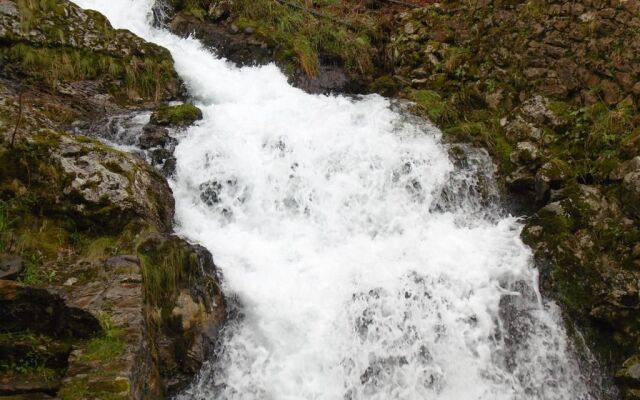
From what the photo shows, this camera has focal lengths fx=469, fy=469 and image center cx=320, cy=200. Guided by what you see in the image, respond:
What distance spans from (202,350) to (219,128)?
151 inches

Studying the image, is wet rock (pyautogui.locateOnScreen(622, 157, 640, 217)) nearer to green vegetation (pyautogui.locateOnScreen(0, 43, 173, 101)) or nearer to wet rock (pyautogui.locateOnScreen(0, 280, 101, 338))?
wet rock (pyautogui.locateOnScreen(0, 280, 101, 338))

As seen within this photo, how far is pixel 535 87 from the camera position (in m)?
7.86

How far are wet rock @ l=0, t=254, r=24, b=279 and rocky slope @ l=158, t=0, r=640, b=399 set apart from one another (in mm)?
5838

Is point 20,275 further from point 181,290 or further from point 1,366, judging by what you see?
point 181,290

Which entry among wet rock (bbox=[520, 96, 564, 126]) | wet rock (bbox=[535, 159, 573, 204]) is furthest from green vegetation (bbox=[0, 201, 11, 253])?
wet rock (bbox=[520, 96, 564, 126])

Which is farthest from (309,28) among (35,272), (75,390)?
(75,390)

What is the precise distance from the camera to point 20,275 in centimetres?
427

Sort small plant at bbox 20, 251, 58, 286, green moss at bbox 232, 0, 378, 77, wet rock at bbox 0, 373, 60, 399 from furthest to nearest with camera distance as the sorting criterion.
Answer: green moss at bbox 232, 0, 378, 77 → small plant at bbox 20, 251, 58, 286 → wet rock at bbox 0, 373, 60, 399

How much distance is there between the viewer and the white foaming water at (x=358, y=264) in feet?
16.9

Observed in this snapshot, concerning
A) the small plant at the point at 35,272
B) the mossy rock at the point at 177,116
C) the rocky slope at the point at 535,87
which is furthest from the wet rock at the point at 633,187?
the small plant at the point at 35,272

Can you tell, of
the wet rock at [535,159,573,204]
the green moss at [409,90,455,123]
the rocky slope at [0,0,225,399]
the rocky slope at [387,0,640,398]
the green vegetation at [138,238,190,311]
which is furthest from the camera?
the green moss at [409,90,455,123]

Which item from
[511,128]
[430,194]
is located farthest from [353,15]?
[430,194]

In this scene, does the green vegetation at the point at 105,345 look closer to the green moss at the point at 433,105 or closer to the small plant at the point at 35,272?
the small plant at the point at 35,272

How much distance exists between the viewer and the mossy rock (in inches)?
294
